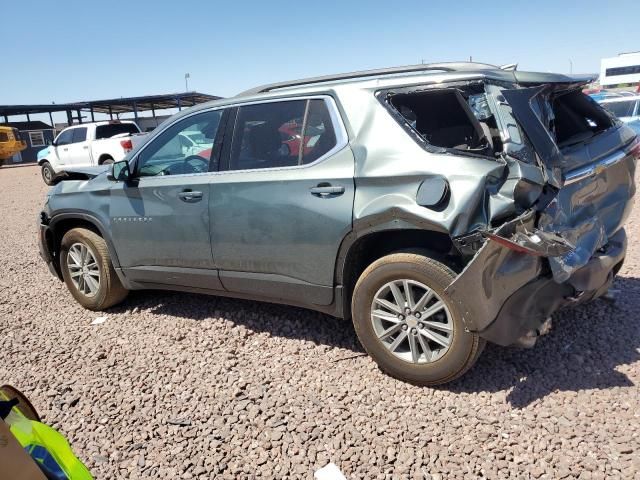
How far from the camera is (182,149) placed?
4.04m

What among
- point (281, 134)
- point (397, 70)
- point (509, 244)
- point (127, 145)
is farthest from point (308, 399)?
point (127, 145)

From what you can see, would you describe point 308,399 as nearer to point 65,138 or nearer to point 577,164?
point 577,164

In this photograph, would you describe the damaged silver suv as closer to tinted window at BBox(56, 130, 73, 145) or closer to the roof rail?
the roof rail

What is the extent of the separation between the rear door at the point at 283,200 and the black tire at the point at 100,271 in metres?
1.35

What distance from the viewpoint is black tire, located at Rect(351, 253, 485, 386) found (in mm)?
2824

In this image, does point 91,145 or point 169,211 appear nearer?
point 169,211

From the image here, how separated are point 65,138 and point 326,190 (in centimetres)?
1775

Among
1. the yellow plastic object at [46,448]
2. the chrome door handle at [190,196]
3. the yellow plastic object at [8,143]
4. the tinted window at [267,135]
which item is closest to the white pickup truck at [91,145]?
the chrome door handle at [190,196]

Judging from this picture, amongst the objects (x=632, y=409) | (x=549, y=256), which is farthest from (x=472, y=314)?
(x=632, y=409)

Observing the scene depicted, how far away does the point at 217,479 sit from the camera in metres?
2.50

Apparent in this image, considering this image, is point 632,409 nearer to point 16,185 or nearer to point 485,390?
point 485,390

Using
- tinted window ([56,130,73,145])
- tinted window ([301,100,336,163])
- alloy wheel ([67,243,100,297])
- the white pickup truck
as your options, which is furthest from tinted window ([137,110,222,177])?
tinted window ([56,130,73,145])

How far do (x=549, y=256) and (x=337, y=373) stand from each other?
5.02 ft

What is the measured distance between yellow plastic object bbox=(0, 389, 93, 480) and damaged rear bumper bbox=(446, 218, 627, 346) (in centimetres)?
191
